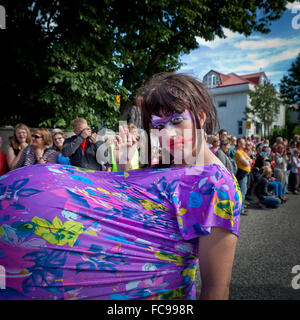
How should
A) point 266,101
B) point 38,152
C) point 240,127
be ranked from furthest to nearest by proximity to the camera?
point 240,127 < point 266,101 < point 38,152

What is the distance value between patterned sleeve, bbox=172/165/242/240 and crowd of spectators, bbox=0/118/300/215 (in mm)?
610

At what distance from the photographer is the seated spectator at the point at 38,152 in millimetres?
3752

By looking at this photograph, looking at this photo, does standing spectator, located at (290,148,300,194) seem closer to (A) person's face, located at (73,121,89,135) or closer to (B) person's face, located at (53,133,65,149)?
(A) person's face, located at (73,121,89,135)

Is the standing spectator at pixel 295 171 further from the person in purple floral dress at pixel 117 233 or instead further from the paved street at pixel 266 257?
the person in purple floral dress at pixel 117 233

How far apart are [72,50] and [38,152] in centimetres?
355

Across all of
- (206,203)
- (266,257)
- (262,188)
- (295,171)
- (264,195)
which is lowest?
(266,257)

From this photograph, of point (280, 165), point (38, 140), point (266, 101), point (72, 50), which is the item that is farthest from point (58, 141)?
point (266, 101)

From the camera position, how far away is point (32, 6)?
664 centimetres

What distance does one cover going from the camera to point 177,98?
40.8 inches

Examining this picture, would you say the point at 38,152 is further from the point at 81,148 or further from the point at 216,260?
the point at 216,260

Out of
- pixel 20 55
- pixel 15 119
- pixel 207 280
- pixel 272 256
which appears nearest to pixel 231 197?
pixel 207 280

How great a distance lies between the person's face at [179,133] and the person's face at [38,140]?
3.40 m

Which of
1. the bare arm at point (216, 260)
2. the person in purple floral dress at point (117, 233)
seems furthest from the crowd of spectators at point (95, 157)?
the bare arm at point (216, 260)

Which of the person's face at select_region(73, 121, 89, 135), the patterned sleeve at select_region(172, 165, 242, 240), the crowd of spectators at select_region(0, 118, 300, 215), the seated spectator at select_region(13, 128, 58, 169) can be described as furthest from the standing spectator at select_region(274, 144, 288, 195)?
the patterned sleeve at select_region(172, 165, 242, 240)
